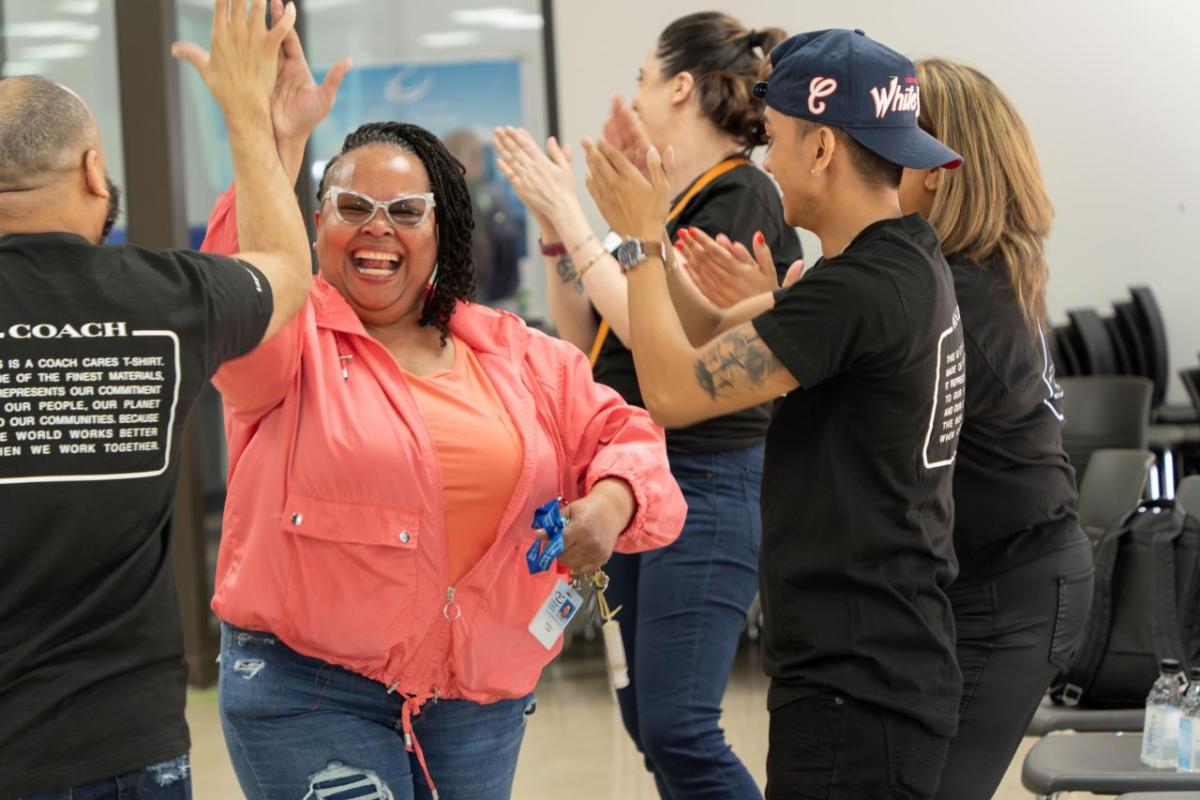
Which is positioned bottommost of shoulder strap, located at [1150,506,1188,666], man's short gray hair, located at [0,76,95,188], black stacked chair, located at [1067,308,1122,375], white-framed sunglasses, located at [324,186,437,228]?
→ black stacked chair, located at [1067,308,1122,375]

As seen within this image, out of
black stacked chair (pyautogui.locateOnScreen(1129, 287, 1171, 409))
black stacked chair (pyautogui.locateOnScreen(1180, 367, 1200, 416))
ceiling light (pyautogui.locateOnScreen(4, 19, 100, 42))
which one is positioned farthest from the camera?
ceiling light (pyautogui.locateOnScreen(4, 19, 100, 42))

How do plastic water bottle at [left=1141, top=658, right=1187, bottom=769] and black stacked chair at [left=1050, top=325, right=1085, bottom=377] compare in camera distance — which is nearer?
plastic water bottle at [left=1141, top=658, right=1187, bottom=769]

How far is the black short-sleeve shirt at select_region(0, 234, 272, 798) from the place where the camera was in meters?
1.67

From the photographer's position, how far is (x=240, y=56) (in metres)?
1.90

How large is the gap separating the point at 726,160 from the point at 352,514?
1513mm

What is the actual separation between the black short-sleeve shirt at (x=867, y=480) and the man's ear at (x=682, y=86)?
1364 millimetres

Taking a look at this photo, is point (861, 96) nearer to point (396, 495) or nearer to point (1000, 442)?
point (1000, 442)

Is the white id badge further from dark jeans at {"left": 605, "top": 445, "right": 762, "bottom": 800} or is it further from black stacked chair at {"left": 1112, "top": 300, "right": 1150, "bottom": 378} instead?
black stacked chair at {"left": 1112, "top": 300, "right": 1150, "bottom": 378}

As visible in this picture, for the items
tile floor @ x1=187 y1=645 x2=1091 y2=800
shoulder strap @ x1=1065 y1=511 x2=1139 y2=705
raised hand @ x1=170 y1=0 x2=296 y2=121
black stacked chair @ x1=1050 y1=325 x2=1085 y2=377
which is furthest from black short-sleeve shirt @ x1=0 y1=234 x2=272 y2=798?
black stacked chair @ x1=1050 y1=325 x2=1085 y2=377

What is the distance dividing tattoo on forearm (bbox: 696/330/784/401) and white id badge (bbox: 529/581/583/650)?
1.66ft

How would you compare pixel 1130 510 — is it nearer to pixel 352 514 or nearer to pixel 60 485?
pixel 352 514

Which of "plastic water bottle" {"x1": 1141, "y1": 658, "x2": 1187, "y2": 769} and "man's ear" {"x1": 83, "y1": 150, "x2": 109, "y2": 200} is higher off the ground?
"man's ear" {"x1": 83, "y1": 150, "x2": 109, "y2": 200}

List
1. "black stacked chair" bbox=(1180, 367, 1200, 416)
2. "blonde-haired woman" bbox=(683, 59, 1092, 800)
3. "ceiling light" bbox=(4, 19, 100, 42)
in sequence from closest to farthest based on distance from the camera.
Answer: "blonde-haired woman" bbox=(683, 59, 1092, 800) → "black stacked chair" bbox=(1180, 367, 1200, 416) → "ceiling light" bbox=(4, 19, 100, 42)

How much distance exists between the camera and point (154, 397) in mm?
1724
